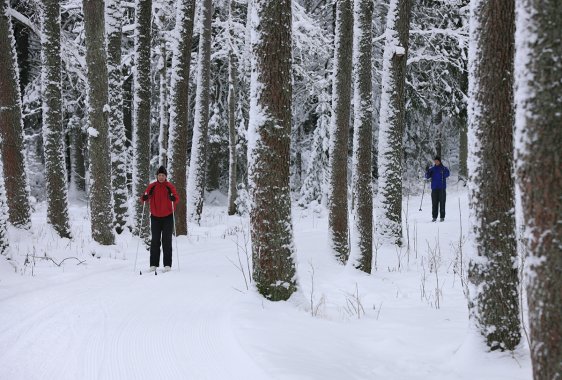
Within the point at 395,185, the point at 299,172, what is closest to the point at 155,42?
the point at 299,172

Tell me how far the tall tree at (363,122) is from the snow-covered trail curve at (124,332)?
9.13 ft

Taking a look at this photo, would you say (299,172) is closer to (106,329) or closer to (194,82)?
(194,82)

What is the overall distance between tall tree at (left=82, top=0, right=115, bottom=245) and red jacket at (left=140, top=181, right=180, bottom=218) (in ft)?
8.34

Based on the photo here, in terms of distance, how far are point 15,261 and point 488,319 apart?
7574 mm

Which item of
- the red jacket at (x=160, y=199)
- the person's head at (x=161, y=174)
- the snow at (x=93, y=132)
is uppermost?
the snow at (x=93, y=132)

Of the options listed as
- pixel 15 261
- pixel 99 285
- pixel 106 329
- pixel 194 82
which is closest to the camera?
pixel 106 329

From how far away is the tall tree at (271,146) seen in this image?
5523 mm

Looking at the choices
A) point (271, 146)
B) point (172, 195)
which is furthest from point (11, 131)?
point (271, 146)

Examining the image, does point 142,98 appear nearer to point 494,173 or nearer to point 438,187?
point 438,187

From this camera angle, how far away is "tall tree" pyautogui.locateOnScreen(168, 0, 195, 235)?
12164mm

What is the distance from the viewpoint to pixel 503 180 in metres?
3.83

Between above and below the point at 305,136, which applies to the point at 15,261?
below

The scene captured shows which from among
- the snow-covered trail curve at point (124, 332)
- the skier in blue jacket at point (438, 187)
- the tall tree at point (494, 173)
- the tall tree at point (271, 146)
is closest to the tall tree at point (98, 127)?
the snow-covered trail curve at point (124, 332)

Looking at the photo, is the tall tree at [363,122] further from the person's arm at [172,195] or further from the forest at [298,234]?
the person's arm at [172,195]
